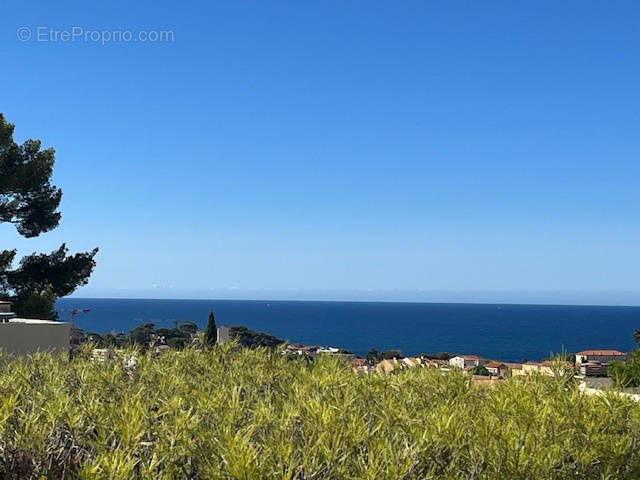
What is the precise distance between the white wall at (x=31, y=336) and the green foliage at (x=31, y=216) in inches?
551

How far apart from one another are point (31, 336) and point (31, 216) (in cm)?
1670

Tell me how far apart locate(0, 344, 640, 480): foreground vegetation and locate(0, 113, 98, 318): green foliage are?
88.8ft

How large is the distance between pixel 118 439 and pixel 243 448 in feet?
4.22

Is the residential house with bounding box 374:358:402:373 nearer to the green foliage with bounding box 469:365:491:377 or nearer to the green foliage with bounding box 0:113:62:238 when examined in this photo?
the green foliage with bounding box 469:365:491:377

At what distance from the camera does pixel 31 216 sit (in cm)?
3116

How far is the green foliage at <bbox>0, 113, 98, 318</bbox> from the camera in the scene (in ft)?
98.6

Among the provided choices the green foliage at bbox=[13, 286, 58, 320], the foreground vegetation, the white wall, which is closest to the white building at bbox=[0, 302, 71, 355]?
the white wall

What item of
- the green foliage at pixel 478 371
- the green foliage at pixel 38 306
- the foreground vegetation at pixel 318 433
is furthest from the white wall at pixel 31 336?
the green foliage at pixel 38 306

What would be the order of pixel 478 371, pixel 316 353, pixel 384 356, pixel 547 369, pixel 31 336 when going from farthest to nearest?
1. pixel 384 356
2. pixel 31 336
3. pixel 316 353
4. pixel 478 371
5. pixel 547 369

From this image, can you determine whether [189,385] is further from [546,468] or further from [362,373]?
[546,468]

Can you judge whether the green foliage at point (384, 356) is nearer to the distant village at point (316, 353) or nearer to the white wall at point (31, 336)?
the distant village at point (316, 353)

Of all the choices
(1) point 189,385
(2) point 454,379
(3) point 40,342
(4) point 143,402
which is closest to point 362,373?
(2) point 454,379

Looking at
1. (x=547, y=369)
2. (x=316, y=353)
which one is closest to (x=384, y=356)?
(x=316, y=353)

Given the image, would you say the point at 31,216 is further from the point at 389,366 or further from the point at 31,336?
the point at 389,366
